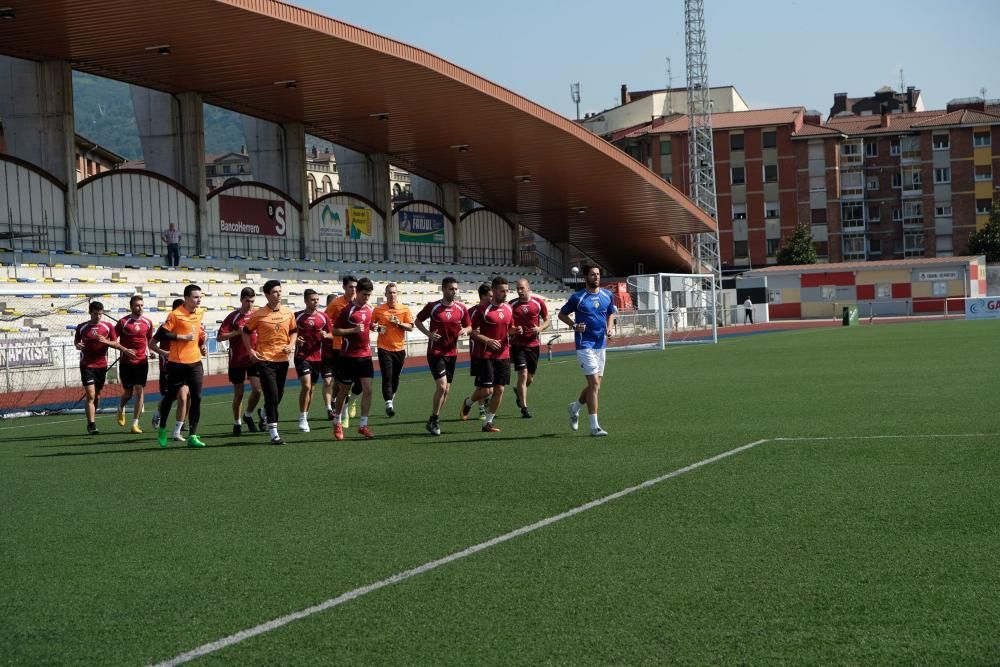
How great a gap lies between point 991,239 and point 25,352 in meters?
80.0

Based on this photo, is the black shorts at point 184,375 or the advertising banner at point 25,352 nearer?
the black shorts at point 184,375

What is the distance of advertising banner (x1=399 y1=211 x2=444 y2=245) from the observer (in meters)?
56.7

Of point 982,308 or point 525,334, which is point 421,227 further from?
point 525,334

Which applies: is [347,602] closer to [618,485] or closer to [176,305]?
[618,485]

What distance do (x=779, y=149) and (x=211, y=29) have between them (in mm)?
70891

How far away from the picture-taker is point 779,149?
316 feet

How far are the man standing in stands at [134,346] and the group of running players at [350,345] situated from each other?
0.07 ft

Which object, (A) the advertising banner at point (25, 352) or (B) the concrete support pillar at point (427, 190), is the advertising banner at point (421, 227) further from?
(A) the advertising banner at point (25, 352)

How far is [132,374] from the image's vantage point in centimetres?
1756

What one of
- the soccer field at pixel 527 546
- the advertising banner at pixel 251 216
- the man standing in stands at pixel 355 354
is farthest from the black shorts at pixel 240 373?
the advertising banner at pixel 251 216

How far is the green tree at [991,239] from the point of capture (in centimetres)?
8800

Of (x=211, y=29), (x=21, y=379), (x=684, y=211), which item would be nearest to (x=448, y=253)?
(x=684, y=211)

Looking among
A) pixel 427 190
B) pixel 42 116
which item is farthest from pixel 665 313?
pixel 42 116

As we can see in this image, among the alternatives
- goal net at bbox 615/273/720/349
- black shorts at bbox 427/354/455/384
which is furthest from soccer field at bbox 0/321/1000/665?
goal net at bbox 615/273/720/349
